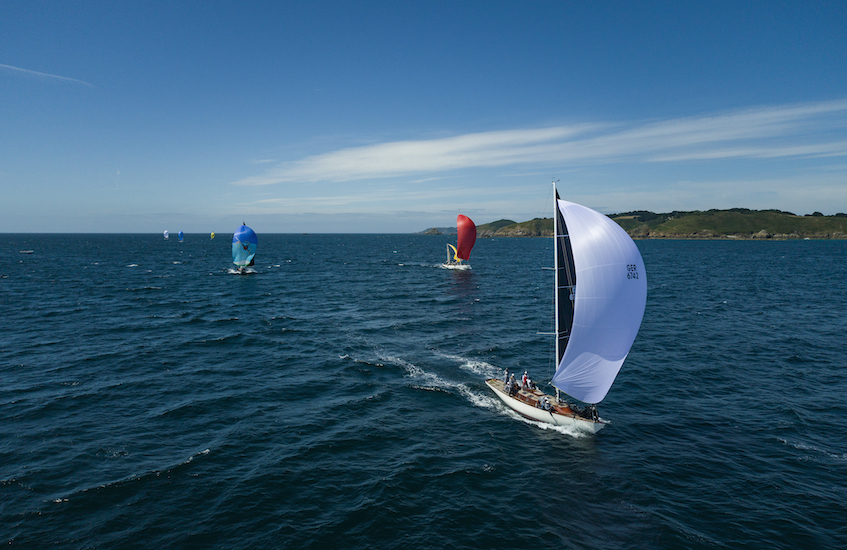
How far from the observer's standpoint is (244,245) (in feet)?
355

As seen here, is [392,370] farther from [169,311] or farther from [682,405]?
[169,311]

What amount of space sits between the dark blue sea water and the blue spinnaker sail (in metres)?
48.2

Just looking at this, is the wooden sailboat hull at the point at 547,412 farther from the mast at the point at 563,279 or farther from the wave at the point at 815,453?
the wave at the point at 815,453

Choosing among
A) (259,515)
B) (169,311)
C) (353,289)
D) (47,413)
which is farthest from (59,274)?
(259,515)

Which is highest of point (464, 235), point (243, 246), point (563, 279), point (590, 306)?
point (464, 235)

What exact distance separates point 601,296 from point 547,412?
9.57 meters

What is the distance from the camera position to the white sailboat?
86.7 feet

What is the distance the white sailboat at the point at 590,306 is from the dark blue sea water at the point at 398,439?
2.82 m

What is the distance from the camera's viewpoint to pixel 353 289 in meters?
90.1

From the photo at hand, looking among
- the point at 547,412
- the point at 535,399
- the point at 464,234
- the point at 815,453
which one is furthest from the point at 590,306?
the point at 464,234

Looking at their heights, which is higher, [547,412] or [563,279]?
[563,279]

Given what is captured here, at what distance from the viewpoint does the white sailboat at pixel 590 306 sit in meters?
26.4

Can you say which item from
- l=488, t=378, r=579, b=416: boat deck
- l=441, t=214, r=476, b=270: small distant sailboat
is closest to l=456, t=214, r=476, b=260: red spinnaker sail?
l=441, t=214, r=476, b=270: small distant sailboat

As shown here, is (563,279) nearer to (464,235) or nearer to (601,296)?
(601,296)
